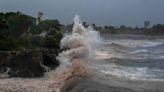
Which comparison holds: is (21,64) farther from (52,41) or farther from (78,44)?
(78,44)

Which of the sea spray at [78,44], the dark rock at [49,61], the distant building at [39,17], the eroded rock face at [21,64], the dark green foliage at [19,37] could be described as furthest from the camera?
the distant building at [39,17]

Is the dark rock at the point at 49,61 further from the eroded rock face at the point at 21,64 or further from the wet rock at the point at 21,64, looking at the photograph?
the wet rock at the point at 21,64

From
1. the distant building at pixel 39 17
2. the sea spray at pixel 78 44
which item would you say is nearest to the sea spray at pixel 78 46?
the sea spray at pixel 78 44

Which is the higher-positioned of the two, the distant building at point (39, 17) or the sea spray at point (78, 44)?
the distant building at point (39, 17)

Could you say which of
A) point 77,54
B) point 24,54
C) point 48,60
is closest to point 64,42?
point 77,54

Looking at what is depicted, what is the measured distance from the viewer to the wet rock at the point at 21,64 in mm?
21719

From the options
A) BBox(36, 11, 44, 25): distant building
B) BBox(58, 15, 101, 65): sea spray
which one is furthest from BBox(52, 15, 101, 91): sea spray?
BBox(36, 11, 44, 25): distant building

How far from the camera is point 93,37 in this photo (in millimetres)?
53250

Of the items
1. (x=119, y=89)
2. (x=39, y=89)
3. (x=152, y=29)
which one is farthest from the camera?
(x=152, y=29)

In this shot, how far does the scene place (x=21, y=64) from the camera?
22125 millimetres

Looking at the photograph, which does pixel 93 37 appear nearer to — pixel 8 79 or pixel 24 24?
pixel 24 24

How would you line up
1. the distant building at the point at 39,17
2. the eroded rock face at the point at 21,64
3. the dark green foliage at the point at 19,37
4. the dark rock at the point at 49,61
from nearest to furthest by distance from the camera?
the eroded rock face at the point at 21,64 → the dark rock at the point at 49,61 → the dark green foliage at the point at 19,37 → the distant building at the point at 39,17

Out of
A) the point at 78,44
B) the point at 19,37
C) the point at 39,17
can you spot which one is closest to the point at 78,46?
the point at 78,44

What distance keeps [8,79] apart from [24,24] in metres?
25.4
